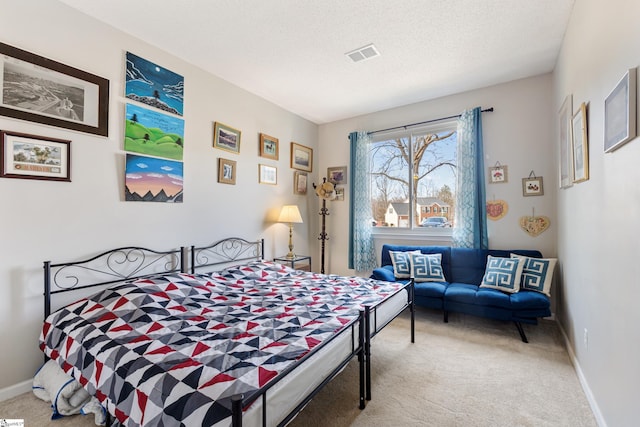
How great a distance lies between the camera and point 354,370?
7.68 ft

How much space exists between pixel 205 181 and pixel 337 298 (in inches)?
79.5

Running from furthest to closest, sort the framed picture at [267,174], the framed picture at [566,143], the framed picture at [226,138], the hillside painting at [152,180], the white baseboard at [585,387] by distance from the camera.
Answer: the framed picture at [267,174]
the framed picture at [226,138]
the hillside painting at [152,180]
the framed picture at [566,143]
the white baseboard at [585,387]

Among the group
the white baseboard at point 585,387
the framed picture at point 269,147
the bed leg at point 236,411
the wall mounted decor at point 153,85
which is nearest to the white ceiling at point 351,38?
the wall mounted decor at point 153,85

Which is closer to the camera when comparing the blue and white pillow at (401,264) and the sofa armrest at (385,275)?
the sofa armrest at (385,275)

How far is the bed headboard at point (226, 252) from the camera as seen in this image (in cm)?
318

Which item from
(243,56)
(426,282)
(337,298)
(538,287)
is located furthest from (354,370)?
(243,56)

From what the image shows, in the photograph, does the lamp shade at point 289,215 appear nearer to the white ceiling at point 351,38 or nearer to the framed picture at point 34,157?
the white ceiling at point 351,38

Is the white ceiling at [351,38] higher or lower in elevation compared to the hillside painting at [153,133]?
higher

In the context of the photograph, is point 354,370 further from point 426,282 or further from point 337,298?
point 426,282

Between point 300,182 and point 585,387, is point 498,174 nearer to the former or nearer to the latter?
point 585,387

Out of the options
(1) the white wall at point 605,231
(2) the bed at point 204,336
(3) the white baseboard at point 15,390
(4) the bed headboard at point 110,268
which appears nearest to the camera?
(2) the bed at point 204,336

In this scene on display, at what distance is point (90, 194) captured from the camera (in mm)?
2385

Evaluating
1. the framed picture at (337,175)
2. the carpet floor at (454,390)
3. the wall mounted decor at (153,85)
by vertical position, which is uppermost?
the wall mounted decor at (153,85)

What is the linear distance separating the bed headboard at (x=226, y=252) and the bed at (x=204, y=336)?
99mm
